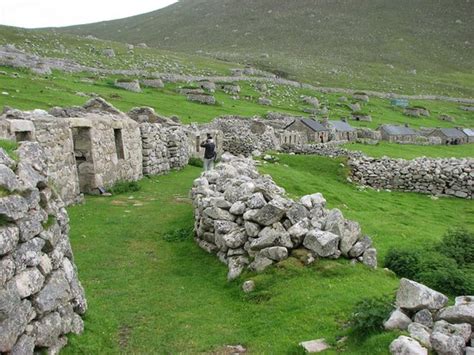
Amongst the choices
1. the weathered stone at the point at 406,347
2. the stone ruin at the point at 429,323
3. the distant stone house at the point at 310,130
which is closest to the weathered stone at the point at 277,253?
the stone ruin at the point at 429,323

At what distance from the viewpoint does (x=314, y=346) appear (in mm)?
8875

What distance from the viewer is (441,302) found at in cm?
873

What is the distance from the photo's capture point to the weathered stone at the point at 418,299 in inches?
338

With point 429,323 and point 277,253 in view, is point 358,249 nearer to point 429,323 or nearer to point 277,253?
point 277,253

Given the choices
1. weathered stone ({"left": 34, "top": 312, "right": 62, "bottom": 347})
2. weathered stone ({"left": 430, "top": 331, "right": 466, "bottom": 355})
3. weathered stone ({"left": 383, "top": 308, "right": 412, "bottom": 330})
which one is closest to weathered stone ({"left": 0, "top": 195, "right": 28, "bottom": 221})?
weathered stone ({"left": 34, "top": 312, "right": 62, "bottom": 347})


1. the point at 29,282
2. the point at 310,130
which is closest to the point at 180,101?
the point at 310,130

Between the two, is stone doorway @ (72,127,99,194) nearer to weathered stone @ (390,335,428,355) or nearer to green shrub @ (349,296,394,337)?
green shrub @ (349,296,394,337)

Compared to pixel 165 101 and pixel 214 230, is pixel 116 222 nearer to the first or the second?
pixel 214 230

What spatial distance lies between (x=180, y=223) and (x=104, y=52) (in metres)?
107

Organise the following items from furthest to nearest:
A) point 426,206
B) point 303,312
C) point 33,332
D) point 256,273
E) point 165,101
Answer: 1. point 165,101
2. point 426,206
3. point 256,273
4. point 303,312
5. point 33,332

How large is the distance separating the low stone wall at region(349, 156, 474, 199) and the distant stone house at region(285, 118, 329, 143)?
19829mm

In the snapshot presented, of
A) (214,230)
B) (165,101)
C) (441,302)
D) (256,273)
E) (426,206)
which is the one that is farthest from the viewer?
(165,101)

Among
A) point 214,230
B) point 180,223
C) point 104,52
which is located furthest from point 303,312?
point 104,52

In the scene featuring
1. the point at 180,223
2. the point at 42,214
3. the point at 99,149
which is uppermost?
the point at 42,214
